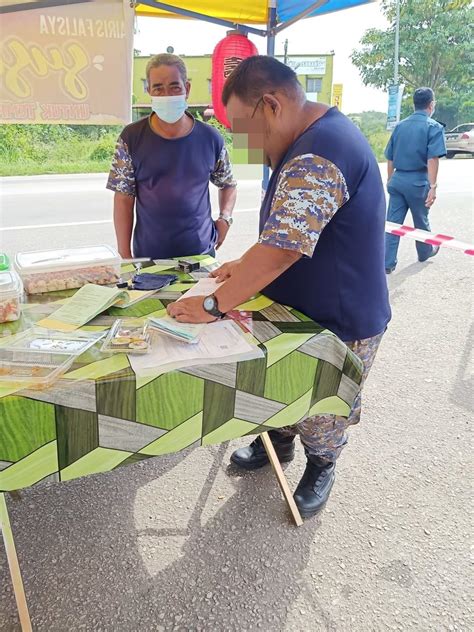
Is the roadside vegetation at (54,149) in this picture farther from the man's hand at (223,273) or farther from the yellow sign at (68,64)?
the man's hand at (223,273)

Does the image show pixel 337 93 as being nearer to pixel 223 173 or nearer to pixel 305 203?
pixel 223 173

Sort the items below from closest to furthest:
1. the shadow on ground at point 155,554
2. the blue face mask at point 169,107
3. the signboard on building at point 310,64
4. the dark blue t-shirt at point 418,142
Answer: the shadow on ground at point 155,554, the blue face mask at point 169,107, the dark blue t-shirt at point 418,142, the signboard on building at point 310,64

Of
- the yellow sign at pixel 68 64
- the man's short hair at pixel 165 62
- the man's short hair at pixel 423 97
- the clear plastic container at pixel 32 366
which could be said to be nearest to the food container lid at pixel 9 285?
the clear plastic container at pixel 32 366

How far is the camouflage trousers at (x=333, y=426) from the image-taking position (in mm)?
1621

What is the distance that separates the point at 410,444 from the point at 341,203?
1.38m

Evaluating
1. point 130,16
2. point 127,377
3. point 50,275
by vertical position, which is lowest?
point 127,377

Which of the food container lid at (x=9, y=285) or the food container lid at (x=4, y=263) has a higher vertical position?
the food container lid at (x=4, y=263)

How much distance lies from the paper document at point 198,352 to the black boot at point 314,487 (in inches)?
29.8

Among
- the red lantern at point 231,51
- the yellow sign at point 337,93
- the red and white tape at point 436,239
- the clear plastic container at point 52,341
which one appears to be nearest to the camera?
the clear plastic container at point 52,341

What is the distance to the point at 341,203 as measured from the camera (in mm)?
1319

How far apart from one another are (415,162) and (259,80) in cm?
379

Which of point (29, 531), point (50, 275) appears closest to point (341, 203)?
point (50, 275)

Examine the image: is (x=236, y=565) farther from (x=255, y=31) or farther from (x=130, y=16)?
(x=255, y=31)

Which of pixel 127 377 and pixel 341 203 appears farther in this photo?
pixel 341 203
